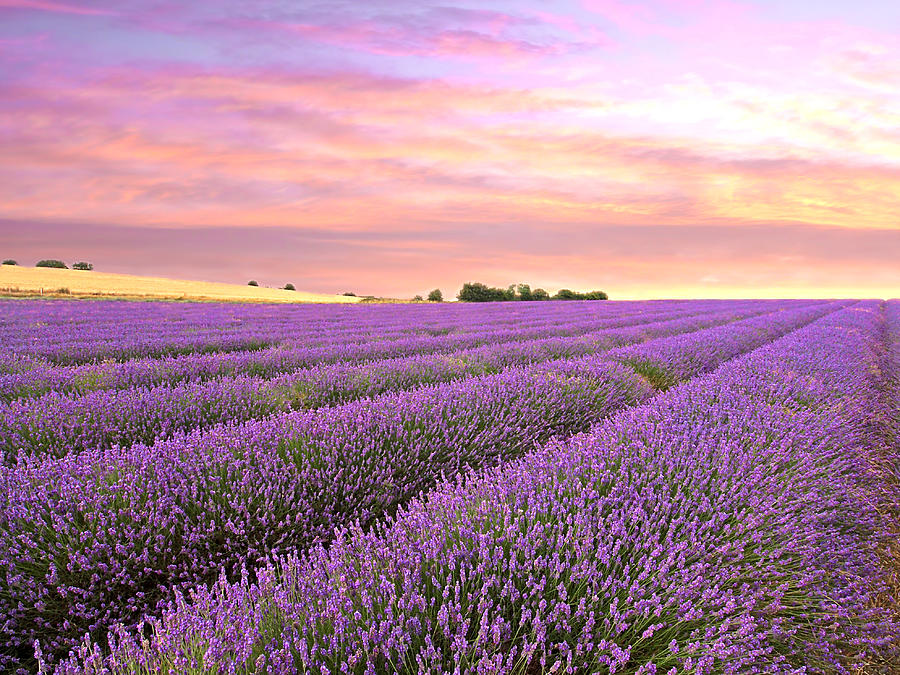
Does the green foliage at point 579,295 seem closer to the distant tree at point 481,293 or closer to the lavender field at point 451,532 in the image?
the distant tree at point 481,293

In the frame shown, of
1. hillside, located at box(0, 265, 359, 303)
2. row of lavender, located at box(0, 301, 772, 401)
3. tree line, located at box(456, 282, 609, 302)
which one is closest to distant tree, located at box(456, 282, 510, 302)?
tree line, located at box(456, 282, 609, 302)

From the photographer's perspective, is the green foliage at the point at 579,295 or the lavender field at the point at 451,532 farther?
the green foliage at the point at 579,295

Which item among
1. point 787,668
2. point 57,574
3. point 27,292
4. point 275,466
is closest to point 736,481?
point 787,668

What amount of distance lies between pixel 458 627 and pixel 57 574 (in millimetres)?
1740

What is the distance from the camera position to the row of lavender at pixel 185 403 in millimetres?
3227

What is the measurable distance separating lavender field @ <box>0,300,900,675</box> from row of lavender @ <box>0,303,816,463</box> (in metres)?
0.03

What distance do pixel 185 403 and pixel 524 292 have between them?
44610 millimetres

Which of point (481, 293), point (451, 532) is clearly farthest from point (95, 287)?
point (451, 532)

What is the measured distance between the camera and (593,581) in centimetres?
142

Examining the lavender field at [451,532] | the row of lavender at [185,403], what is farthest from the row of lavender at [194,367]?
the row of lavender at [185,403]

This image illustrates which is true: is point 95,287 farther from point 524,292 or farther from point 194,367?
point 524,292

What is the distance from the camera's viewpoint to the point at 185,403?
3871mm

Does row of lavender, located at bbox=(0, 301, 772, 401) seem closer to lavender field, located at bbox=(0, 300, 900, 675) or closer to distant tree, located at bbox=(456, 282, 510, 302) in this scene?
lavender field, located at bbox=(0, 300, 900, 675)

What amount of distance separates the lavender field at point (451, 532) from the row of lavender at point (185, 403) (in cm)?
3
